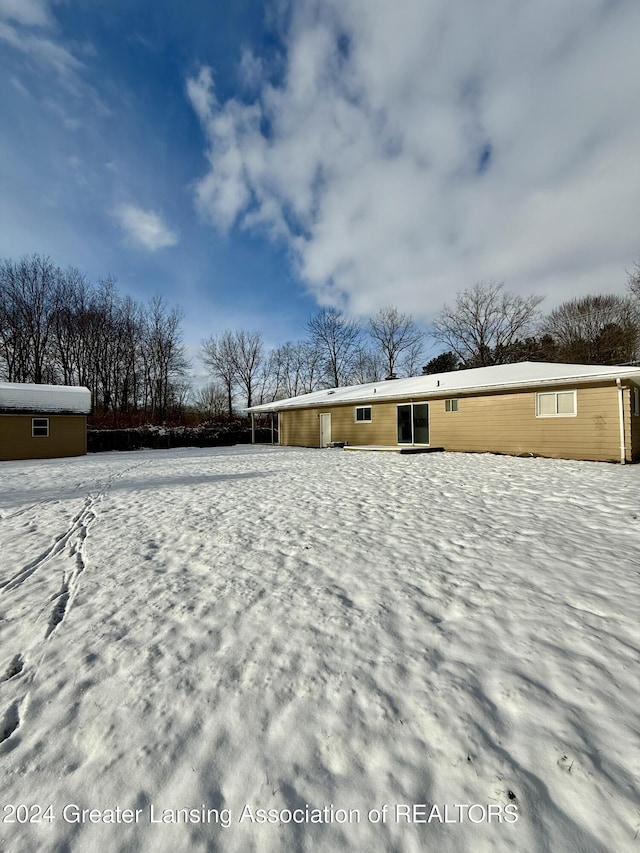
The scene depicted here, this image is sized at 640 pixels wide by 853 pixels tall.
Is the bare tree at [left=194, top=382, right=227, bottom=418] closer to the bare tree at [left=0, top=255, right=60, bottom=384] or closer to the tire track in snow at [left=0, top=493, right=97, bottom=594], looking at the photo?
the bare tree at [left=0, top=255, right=60, bottom=384]

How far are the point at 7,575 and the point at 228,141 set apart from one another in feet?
38.8

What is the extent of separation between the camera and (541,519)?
4.43 metres

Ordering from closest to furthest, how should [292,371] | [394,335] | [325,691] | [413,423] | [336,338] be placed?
[325,691]
[413,423]
[394,335]
[336,338]
[292,371]

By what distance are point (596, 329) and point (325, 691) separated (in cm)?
2868

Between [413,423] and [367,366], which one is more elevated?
[367,366]

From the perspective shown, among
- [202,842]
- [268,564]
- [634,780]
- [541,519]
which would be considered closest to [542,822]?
[634,780]

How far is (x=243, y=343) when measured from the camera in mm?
32750

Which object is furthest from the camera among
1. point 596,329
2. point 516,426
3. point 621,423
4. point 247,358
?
point 247,358

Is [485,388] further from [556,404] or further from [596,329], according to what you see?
[596,329]

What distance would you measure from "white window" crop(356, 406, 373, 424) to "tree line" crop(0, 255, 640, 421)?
11907 millimetres

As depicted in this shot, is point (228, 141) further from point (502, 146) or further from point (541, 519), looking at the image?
point (541, 519)

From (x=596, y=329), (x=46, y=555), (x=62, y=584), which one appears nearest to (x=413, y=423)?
(x=46, y=555)

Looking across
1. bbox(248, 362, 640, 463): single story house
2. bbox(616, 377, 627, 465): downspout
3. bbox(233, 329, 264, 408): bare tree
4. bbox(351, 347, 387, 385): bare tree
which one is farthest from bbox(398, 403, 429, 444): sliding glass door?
bbox(233, 329, 264, 408): bare tree

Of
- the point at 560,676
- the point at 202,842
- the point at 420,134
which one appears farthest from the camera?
the point at 420,134
